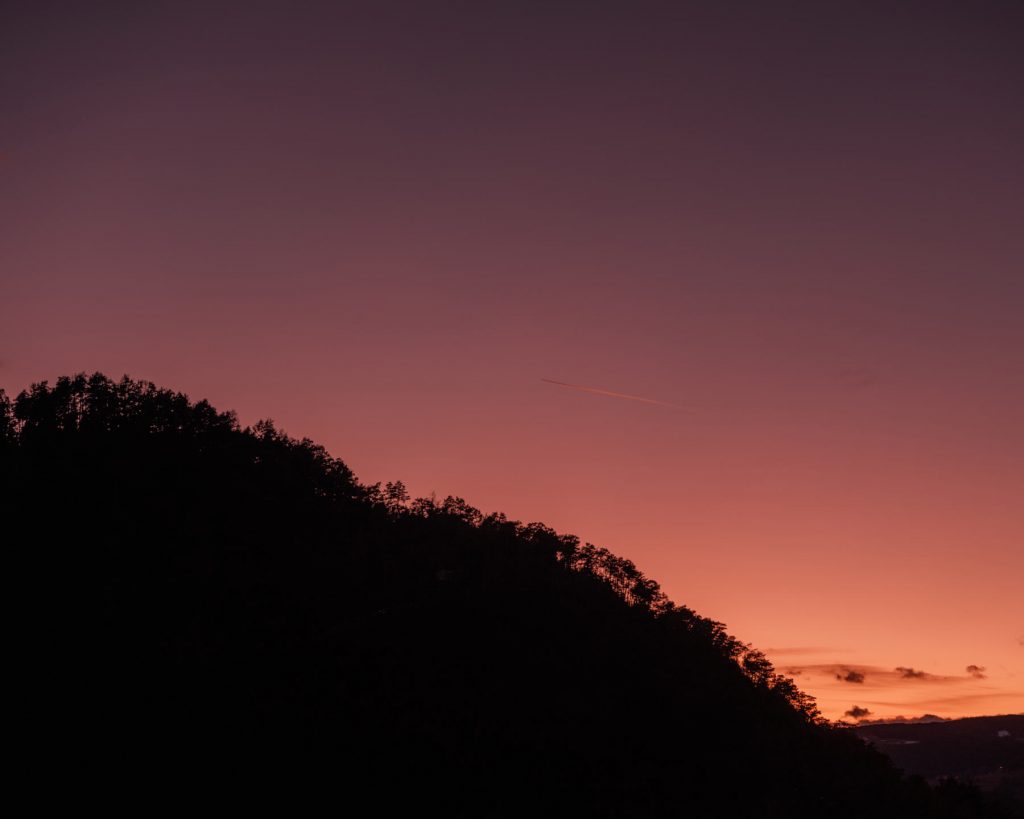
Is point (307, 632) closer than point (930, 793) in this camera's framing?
Yes

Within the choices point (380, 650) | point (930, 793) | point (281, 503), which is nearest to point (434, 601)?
point (380, 650)

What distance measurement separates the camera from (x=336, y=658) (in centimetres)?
11556

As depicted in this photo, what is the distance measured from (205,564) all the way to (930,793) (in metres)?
134

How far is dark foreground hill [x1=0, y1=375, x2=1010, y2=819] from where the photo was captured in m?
98.8

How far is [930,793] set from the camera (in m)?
132

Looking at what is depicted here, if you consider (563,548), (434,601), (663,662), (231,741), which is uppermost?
(563,548)

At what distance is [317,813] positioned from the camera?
310ft

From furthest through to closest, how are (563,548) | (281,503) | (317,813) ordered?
1. (563,548)
2. (281,503)
3. (317,813)

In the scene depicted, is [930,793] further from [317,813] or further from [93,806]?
[93,806]

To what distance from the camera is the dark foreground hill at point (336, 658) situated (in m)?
98.8

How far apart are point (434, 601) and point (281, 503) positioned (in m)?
36.1

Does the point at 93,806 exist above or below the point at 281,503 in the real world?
below

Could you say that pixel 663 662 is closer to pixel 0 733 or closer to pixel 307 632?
pixel 307 632

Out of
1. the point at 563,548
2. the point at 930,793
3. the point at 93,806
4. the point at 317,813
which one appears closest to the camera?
the point at 93,806
